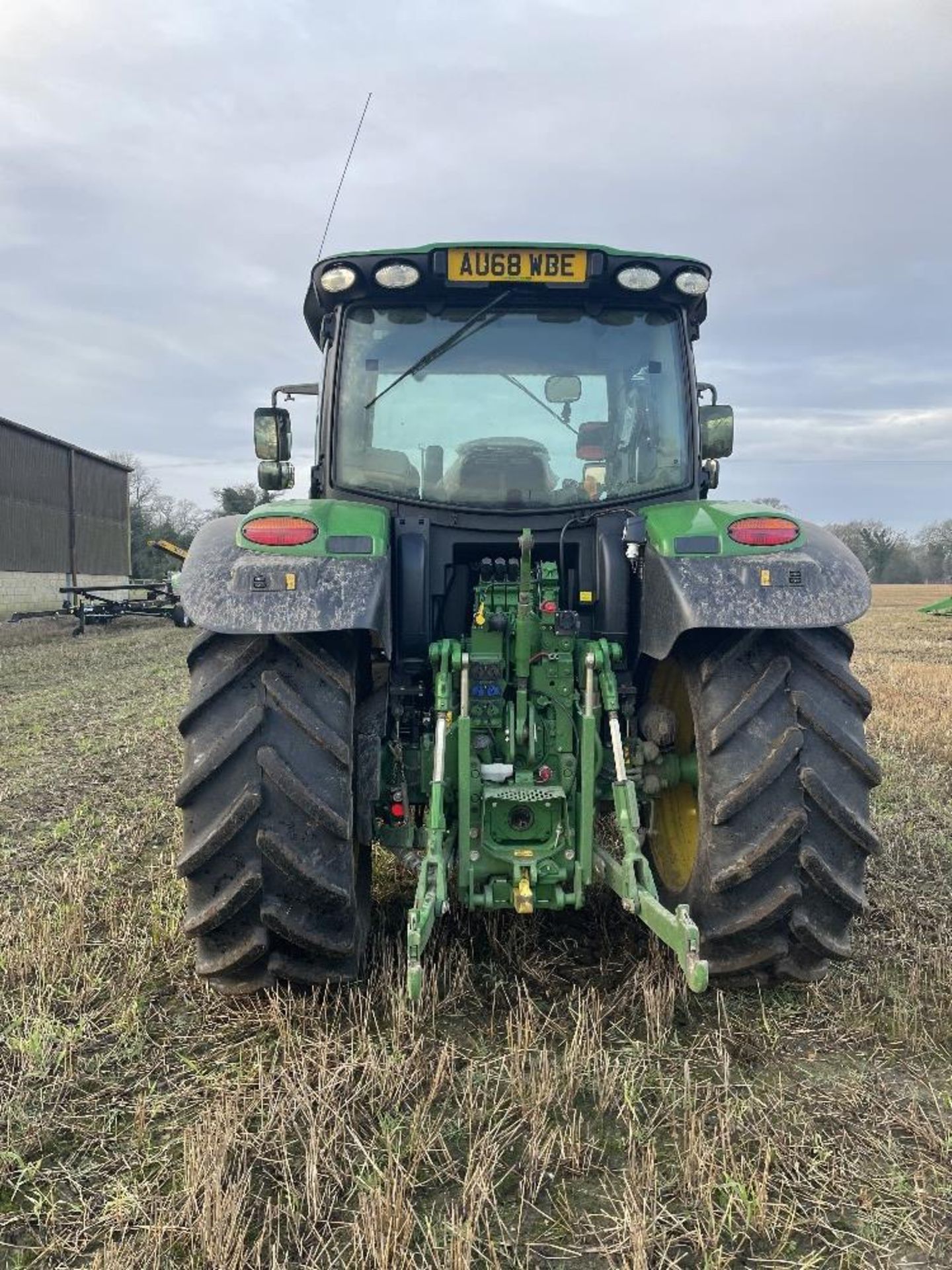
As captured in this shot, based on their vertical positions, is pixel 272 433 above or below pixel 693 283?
below

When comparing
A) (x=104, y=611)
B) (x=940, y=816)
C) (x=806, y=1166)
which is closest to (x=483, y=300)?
(x=806, y=1166)

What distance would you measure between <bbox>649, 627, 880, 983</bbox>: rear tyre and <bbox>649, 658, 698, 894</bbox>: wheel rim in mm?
353

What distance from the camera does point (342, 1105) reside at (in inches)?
97.9

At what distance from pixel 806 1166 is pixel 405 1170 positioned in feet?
3.04

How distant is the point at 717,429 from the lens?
413 centimetres

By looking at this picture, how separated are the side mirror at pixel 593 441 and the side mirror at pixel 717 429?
21.4 inches

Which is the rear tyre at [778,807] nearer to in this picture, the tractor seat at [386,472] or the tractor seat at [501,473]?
the tractor seat at [501,473]

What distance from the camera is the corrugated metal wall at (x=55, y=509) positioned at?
21.7 m

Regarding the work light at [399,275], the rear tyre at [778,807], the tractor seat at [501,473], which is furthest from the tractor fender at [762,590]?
the work light at [399,275]

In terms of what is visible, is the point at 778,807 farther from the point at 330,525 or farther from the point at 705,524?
the point at 330,525

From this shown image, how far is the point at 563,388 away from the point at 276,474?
4.82ft

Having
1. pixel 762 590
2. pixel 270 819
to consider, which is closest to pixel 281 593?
pixel 270 819

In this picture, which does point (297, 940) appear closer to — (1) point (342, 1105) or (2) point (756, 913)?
(1) point (342, 1105)

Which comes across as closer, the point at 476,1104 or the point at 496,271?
the point at 476,1104
